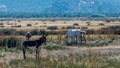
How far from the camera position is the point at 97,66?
69.3ft

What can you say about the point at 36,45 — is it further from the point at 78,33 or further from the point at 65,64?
the point at 78,33

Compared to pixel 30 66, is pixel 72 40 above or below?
below

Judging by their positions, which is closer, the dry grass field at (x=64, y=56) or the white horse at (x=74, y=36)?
the dry grass field at (x=64, y=56)

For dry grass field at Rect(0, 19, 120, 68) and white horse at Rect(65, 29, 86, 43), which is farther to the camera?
white horse at Rect(65, 29, 86, 43)

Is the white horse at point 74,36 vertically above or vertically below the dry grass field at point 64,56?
below

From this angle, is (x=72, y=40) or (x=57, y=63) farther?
(x=72, y=40)

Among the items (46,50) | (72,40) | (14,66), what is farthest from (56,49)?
(14,66)

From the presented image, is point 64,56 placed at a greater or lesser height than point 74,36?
greater

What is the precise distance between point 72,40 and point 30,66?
2500 centimetres

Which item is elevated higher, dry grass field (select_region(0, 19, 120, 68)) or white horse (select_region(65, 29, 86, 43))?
dry grass field (select_region(0, 19, 120, 68))

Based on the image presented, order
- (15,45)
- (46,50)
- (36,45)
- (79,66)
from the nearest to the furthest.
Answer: (79,66) → (36,45) → (46,50) → (15,45)

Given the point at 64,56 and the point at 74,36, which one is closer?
the point at 64,56

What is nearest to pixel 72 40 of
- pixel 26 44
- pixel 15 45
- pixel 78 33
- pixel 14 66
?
pixel 78 33

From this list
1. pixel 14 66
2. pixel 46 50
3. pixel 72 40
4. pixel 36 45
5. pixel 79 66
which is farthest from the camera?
pixel 72 40
